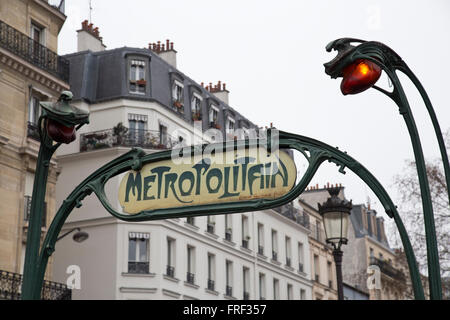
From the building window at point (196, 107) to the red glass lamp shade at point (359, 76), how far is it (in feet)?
118

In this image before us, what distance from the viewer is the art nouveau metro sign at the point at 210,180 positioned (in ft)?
22.1

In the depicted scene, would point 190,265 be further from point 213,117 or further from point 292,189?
point 292,189

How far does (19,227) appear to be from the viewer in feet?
93.5

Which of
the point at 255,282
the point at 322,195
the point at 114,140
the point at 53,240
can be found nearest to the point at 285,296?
the point at 255,282

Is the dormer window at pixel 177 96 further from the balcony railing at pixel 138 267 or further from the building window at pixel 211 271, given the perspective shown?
the balcony railing at pixel 138 267

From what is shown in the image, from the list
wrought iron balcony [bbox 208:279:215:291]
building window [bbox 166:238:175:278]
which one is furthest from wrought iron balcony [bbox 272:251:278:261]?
building window [bbox 166:238:175:278]

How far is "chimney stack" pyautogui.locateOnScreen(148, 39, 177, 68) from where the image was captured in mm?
43281

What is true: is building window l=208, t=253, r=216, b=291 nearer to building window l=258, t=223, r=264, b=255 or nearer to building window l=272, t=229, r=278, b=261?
building window l=258, t=223, r=264, b=255

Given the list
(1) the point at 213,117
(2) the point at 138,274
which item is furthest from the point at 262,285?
(2) the point at 138,274

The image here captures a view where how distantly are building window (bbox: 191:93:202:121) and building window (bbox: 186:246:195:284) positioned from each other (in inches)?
259

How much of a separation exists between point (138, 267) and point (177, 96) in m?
9.29

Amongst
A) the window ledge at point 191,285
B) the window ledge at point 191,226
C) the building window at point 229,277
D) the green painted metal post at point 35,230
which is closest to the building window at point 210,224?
the window ledge at point 191,226
